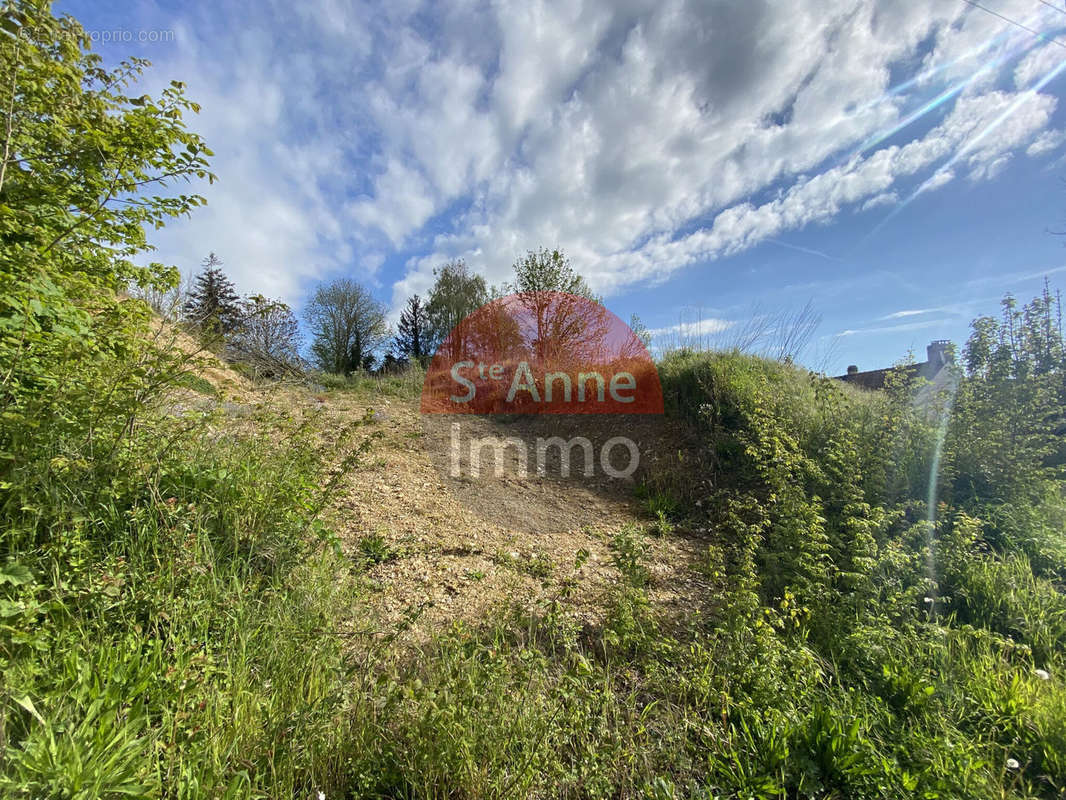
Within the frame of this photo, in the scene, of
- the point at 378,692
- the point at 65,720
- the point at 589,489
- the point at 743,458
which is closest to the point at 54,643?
the point at 65,720

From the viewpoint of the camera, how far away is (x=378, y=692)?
1.46 m

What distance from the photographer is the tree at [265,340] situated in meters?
1.82

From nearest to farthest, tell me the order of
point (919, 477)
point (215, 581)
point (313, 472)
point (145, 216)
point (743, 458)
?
1. point (215, 581)
2. point (145, 216)
3. point (313, 472)
4. point (919, 477)
5. point (743, 458)

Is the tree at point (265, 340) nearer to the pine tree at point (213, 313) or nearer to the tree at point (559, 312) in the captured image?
the pine tree at point (213, 313)

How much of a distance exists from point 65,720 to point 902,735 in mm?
2735

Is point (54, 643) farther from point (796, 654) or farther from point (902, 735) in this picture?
point (902, 735)

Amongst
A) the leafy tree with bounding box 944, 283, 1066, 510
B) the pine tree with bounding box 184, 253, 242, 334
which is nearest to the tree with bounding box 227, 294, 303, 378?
the pine tree with bounding box 184, 253, 242, 334

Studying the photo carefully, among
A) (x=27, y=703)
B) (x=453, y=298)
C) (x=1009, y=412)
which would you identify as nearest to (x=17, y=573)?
(x=27, y=703)

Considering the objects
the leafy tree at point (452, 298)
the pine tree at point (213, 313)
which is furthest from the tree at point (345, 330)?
the pine tree at point (213, 313)

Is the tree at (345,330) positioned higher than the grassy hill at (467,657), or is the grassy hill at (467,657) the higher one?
the tree at (345,330)

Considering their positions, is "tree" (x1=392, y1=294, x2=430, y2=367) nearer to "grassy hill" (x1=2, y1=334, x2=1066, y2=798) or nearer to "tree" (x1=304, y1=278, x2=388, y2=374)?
"tree" (x1=304, y1=278, x2=388, y2=374)

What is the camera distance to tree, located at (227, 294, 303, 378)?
182 cm

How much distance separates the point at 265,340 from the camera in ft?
22.4

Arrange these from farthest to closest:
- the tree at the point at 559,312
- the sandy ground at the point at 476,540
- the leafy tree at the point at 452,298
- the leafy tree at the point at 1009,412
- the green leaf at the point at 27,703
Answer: the leafy tree at the point at 452,298 < the tree at the point at 559,312 < the leafy tree at the point at 1009,412 < the sandy ground at the point at 476,540 < the green leaf at the point at 27,703
